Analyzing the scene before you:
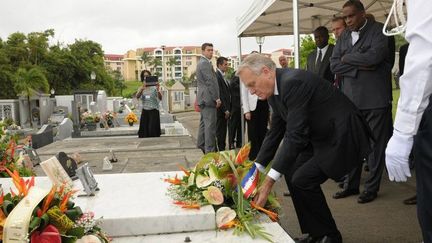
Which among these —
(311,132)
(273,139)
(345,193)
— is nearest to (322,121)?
(311,132)

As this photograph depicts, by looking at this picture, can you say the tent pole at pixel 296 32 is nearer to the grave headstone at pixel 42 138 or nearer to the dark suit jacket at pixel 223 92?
the dark suit jacket at pixel 223 92

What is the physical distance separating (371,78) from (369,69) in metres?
0.10

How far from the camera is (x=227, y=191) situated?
9.11 ft

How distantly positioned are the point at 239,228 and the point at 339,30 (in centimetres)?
362

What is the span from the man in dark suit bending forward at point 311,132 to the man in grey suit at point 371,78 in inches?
60.8

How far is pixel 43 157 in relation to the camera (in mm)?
6277

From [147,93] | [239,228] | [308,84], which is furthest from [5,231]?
[147,93]

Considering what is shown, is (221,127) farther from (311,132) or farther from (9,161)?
(311,132)

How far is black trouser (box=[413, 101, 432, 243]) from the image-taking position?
1.65 m

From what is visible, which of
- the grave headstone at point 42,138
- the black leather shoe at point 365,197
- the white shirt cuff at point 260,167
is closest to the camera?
the white shirt cuff at point 260,167

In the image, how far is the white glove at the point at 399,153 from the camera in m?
1.71

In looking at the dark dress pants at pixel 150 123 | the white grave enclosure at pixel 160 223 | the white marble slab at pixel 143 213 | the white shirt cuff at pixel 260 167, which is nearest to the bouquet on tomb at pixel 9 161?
the white marble slab at pixel 143 213

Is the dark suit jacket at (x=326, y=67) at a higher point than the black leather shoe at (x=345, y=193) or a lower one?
higher

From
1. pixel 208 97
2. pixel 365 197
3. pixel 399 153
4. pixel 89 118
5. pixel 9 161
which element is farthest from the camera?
pixel 89 118
